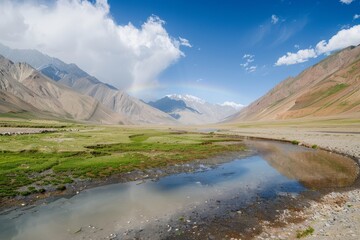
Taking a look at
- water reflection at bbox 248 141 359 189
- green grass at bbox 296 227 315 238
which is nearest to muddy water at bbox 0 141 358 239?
water reflection at bbox 248 141 359 189

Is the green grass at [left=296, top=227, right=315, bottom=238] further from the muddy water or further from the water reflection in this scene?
the water reflection

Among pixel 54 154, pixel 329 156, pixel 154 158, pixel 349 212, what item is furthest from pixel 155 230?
pixel 329 156

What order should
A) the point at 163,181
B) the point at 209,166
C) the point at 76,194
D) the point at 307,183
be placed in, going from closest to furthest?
the point at 76,194 → the point at 307,183 → the point at 163,181 → the point at 209,166

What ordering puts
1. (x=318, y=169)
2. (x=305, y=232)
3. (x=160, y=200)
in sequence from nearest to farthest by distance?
(x=305, y=232), (x=160, y=200), (x=318, y=169)

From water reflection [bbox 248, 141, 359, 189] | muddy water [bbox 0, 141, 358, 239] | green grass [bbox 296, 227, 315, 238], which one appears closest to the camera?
green grass [bbox 296, 227, 315, 238]

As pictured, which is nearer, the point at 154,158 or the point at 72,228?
the point at 72,228

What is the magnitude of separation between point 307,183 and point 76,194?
27750mm

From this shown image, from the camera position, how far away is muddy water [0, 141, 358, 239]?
20.2 metres

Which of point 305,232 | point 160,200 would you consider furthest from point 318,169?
point 160,200

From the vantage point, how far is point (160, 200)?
2717cm

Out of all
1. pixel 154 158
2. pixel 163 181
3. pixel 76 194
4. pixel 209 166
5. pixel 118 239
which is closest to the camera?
pixel 118 239

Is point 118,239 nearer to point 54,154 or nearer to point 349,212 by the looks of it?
point 349,212

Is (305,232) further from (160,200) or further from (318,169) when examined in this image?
(318,169)

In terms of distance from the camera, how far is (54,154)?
167 feet
